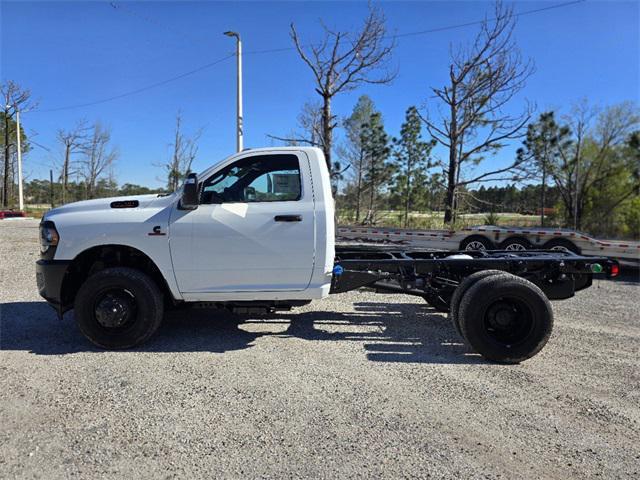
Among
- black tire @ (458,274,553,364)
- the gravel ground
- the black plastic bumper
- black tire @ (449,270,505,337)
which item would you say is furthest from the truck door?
black tire @ (458,274,553,364)

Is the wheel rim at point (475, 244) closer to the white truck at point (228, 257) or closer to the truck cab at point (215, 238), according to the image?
the white truck at point (228, 257)

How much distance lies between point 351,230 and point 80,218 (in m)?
9.41

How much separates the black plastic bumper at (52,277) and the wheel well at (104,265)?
0.27 ft

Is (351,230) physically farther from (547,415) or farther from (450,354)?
(547,415)

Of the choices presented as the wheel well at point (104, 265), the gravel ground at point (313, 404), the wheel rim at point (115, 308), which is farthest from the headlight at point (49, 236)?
the gravel ground at point (313, 404)

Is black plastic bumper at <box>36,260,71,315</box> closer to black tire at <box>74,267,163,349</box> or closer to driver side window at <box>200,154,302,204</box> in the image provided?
black tire at <box>74,267,163,349</box>

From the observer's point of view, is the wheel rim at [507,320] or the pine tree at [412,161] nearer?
the wheel rim at [507,320]

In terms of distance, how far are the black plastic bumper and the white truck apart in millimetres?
10

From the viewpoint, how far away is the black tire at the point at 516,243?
401 inches

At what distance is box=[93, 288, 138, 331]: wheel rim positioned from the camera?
429 centimetres

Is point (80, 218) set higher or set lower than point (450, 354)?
higher

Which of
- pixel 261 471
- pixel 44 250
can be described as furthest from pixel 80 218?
pixel 261 471

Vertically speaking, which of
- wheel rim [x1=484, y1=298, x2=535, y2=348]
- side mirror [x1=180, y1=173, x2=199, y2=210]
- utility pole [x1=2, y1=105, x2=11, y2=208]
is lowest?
wheel rim [x1=484, y1=298, x2=535, y2=348]

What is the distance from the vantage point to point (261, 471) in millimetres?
2518
